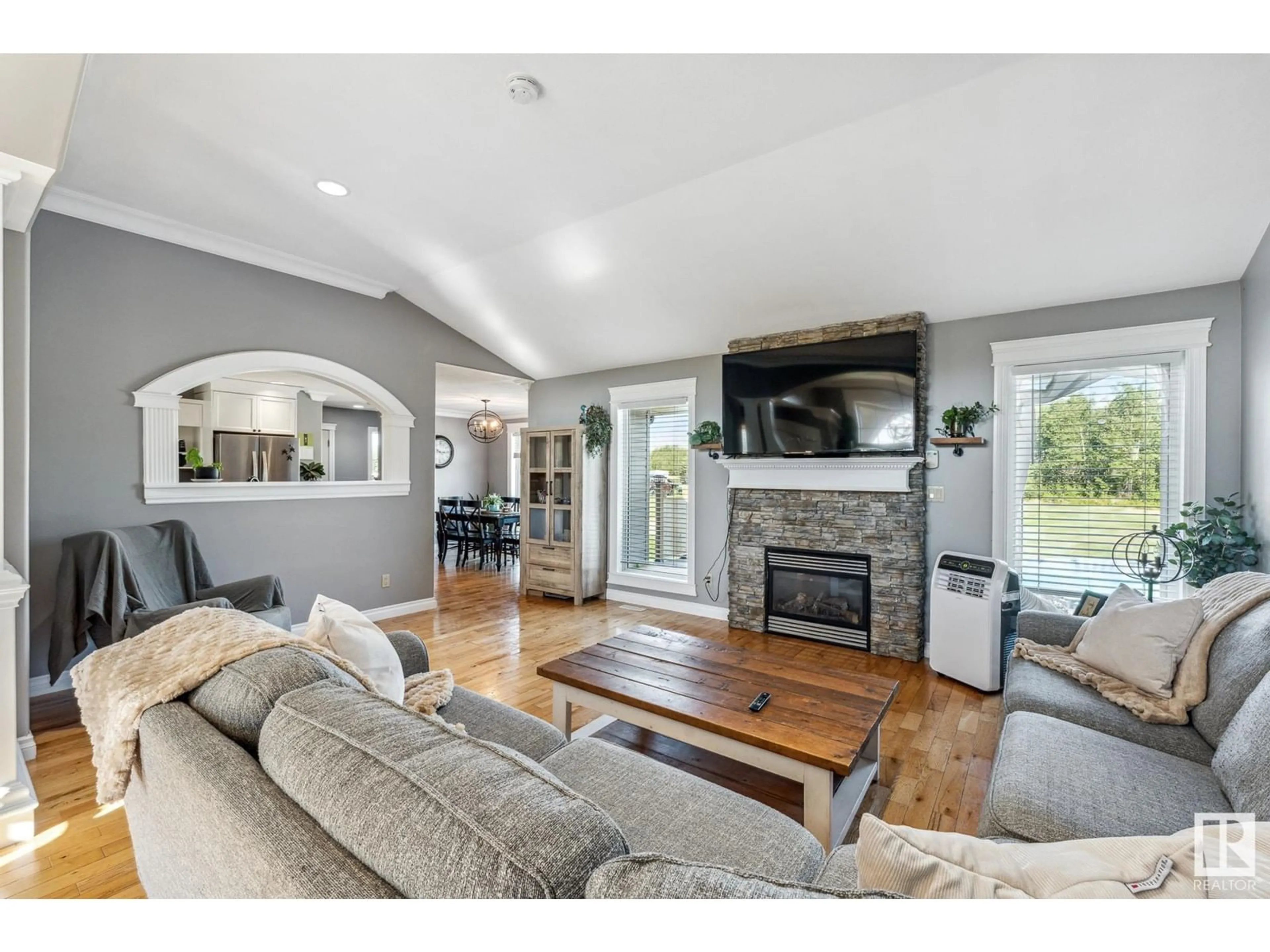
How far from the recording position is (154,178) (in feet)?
9.72

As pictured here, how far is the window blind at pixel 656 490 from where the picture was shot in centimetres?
520

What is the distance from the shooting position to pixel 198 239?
358cm

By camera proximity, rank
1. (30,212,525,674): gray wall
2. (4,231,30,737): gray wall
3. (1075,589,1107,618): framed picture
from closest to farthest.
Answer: (4,231,30,737): gray wall, (1075,589,1107,618): framed picture, (30,212,525,674): gray wall

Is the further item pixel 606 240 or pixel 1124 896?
pixel 606 240

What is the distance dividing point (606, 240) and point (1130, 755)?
3503mm

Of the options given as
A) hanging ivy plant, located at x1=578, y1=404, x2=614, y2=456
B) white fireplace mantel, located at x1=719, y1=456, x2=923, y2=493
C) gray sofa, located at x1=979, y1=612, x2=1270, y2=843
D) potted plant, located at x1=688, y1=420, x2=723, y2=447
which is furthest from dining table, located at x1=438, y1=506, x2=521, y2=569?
gray sofa, located at x1=979, y1=612, x2=1270, y2=843

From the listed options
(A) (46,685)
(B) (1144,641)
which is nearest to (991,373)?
(B) (1144,641)

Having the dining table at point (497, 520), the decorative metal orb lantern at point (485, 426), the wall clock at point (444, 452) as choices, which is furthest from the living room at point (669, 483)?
the wall clock at point (444, 452)

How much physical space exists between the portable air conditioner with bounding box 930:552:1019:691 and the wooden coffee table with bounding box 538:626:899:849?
129 cm

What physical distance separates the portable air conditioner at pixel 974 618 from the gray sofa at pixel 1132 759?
1.19 m

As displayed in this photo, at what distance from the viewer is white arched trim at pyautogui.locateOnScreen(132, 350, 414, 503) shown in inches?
136

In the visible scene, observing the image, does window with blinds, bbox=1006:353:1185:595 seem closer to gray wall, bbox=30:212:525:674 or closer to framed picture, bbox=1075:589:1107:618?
framed picture, bbox=1075:589:1107:618
